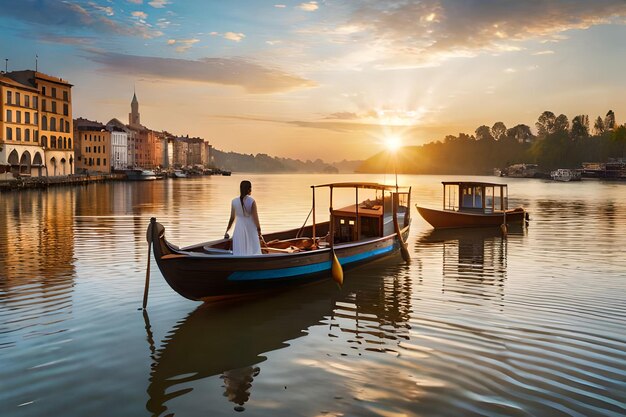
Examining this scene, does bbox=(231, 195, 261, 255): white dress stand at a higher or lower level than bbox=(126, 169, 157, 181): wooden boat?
lower

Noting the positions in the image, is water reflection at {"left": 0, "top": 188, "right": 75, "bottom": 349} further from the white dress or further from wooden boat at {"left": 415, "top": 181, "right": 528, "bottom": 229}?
wooden boat at {"left": 415, "top": 181, "right": 528, "bottom": 229}

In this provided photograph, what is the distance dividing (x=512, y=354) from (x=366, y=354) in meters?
2.95

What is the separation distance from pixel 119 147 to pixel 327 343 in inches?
6474

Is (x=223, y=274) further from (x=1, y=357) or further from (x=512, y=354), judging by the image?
(x=512, y=354)

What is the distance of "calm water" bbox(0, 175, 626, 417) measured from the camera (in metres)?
8.73

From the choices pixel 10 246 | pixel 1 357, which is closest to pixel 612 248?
pixel 1 357

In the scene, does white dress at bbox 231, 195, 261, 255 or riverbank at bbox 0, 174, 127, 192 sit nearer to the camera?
white dress at bbox 231, 195, 261, 255

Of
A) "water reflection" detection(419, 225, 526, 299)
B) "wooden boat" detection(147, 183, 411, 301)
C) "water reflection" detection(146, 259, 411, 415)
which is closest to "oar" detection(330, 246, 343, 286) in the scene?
"wooden boat" detection(147, 183, 411, 301)

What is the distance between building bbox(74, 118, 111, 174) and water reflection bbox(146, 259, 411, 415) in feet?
429

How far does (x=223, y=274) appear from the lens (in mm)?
14156

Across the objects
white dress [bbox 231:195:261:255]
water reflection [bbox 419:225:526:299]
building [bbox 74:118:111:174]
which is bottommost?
water reflection [bbox 419:225:526:299]

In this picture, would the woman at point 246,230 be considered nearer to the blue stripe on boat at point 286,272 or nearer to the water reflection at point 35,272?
the blue stripe on boat at point 286,272

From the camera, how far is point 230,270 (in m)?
14.2

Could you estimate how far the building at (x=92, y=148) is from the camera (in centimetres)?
13412
